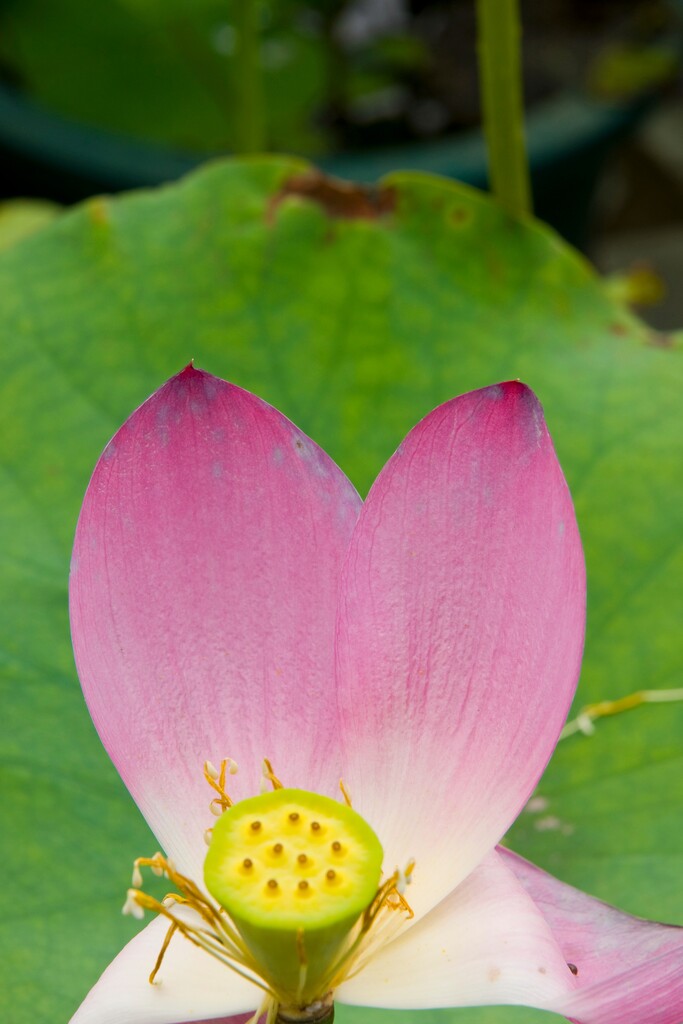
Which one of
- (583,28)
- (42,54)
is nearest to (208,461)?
(42,54)

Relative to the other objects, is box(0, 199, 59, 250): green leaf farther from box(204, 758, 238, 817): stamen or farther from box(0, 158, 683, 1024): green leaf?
box(204, 758, 238, 817): stamen

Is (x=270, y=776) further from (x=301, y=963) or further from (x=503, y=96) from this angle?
(x=503, y=96)

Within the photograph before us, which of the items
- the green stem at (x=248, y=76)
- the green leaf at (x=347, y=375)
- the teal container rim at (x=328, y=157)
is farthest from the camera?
the teal container rim at (x=328, y=157)

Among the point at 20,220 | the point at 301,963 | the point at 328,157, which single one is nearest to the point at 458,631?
the point at 301,963

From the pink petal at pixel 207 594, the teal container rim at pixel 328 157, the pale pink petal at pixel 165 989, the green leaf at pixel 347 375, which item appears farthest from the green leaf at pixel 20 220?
the pale pink petal at pixel 165 989

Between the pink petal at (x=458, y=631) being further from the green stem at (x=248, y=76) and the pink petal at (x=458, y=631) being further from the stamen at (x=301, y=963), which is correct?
the green stem at (x=248, y=76)

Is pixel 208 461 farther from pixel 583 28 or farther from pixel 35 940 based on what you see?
pixel 583 28
